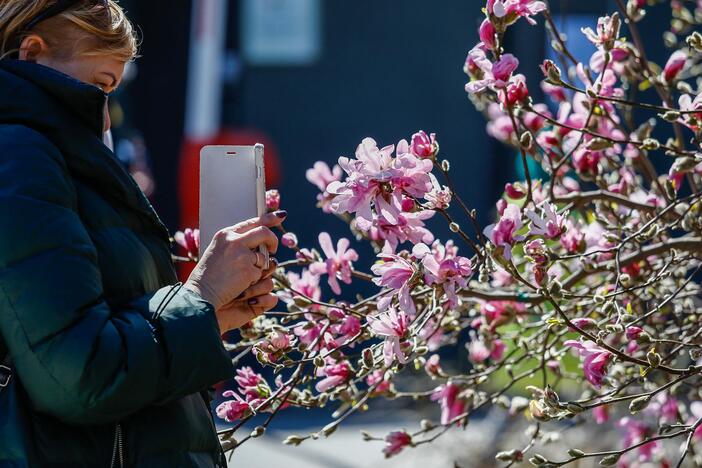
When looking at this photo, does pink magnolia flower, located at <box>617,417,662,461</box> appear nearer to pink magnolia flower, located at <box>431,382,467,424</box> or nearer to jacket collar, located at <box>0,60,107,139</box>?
pink magnolia flower, located at <box>431,382,467,424</box>

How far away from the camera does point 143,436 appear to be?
1.48m

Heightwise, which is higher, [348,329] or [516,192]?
[516,192]

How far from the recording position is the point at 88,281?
4.50 ft

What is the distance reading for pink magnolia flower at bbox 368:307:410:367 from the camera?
184 centimetres

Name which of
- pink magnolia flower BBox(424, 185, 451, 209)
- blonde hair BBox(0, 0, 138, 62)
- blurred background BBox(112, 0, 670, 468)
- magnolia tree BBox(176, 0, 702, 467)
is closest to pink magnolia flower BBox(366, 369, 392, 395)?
magnolia tree BBox(176, 0, 702, 467)

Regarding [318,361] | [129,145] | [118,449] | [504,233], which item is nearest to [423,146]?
[504,233]

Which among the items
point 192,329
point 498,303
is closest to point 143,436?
point 192,329

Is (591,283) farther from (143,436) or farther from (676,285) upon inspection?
(143,436)

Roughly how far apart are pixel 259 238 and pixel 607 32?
2.98 feet

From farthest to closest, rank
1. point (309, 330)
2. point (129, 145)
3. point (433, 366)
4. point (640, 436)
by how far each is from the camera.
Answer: point (129, 145) < point (640, 436) < point (433, 366) < point (309, 330)

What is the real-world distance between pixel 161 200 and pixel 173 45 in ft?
4.66

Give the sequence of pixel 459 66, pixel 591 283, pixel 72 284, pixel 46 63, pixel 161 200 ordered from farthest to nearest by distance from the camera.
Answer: pixel 161 200
pixel 459 66
pixel 591 283
pixel 46 63
pixel 72 284

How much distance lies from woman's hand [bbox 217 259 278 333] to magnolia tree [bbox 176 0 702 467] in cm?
18

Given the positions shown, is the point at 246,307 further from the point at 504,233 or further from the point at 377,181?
the point at 504,233
